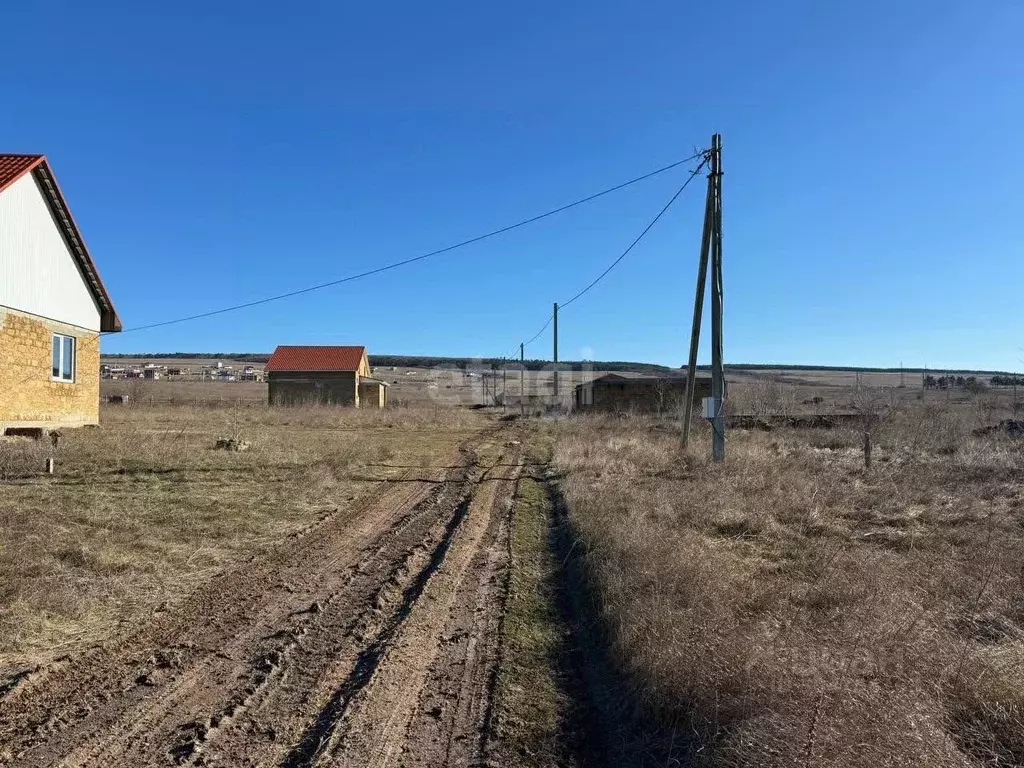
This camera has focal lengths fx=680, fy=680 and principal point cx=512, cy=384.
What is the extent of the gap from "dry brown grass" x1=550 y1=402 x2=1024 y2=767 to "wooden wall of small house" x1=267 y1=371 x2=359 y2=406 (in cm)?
4283

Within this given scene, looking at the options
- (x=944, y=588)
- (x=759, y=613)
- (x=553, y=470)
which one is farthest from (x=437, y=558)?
(x=553, y=470)

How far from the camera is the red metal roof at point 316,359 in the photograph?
2103 inches

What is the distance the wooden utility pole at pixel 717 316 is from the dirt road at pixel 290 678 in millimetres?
8735

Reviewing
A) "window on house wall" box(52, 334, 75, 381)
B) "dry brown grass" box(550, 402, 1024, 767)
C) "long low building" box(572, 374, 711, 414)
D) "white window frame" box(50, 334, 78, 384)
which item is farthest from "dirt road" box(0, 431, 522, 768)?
"long low building" box(572, 374, 711, 414)

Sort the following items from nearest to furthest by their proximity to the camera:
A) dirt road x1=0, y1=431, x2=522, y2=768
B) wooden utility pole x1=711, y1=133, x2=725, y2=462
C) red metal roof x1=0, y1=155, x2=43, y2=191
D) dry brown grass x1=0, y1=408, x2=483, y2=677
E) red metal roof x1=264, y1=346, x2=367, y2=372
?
dirt road x1=0, y1=431, x2=522, y2=768 < dry brown grass x1=0, y1=408, x2=483, y2=677 < wooden utility pole x1=711, y1=133, x2=725, y2=462 < red metal roof x1=0, y1=155, x2=43, y2=191 < red metal roof x1=264, y1=346, x2=367, y2=372

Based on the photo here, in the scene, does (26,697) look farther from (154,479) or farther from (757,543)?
(154,479)

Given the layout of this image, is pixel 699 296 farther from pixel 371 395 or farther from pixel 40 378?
pixel 371 395

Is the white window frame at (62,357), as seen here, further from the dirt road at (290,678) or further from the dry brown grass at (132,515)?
the dirt road at (290,678)

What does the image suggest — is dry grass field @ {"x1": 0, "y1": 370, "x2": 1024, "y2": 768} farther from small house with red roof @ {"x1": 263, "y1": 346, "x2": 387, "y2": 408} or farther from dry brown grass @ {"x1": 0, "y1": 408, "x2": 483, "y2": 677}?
small house with red roof @ {"x1": 263, "y1": 346, "x2": 387, "y2": 408}

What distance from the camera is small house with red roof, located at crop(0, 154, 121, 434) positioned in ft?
56.6

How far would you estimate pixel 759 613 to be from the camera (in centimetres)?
534

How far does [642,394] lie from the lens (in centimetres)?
4231

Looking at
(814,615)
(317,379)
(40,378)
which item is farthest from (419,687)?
(317,379)

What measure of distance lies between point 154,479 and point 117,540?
16.5 ft
